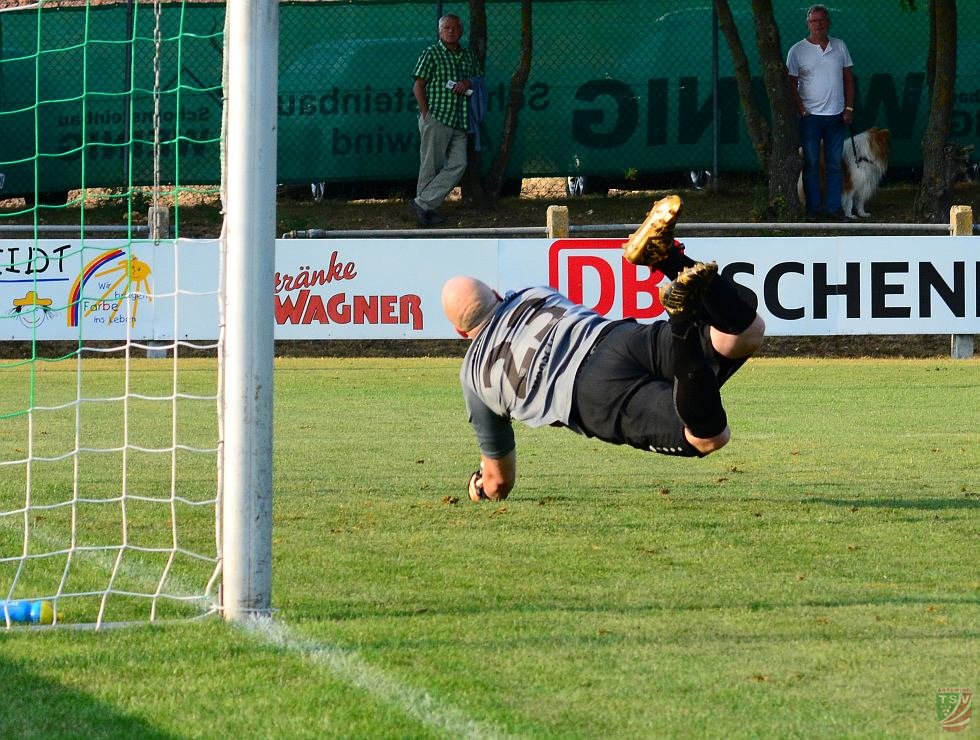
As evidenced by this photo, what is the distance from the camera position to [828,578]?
20.0 feet

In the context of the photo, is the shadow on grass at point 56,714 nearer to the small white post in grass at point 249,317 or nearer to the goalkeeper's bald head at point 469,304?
the small white post in grass at point 249,317

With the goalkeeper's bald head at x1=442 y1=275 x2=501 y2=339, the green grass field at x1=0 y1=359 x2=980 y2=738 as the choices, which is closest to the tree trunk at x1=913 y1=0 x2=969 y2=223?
the green grass field at x1=0 y1=359 x2=980 y2=738

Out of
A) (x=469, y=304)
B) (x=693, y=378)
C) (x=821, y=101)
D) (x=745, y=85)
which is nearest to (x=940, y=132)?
(x=821, y=101)

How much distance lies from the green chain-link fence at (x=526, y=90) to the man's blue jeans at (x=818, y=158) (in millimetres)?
1590

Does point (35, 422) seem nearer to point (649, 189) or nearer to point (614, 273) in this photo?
point (614, 273)

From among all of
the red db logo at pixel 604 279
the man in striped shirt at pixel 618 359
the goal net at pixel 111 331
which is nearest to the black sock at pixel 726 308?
the man in striped shirt at pixel 618 359

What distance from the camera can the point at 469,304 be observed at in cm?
659

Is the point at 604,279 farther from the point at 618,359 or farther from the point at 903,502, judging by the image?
the point at 618,359

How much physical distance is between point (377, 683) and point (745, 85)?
55.9 ft

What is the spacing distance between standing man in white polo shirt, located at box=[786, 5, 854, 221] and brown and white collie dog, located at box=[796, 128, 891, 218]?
0.15 m

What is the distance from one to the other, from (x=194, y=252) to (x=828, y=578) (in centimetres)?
1142

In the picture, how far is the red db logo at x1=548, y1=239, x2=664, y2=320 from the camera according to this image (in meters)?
16.2

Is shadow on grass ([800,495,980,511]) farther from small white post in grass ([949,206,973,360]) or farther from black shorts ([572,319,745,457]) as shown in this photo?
small white post in grass ([949,206,973,360])

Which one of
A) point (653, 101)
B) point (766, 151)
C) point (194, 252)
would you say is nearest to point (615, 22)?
point (653, 101)
